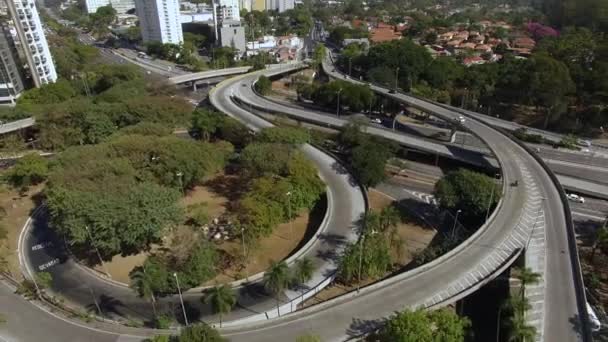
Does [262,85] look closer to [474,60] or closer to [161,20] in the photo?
[474,60]

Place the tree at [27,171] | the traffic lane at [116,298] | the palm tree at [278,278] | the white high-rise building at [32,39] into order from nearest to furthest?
the palm tree at [278,278] → the traffic lane at [116,298] → the tree at [27,171] → the white high-rise building at [32,39]

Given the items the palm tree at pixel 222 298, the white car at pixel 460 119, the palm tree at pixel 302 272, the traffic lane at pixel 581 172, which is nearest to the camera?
the palm tree at pixel 222 298

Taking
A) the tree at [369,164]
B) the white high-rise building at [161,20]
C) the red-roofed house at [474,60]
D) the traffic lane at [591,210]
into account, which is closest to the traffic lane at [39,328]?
the tree at [369,164]

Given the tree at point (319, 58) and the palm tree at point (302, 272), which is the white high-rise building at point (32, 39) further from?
the palm tree at point (302, 272)

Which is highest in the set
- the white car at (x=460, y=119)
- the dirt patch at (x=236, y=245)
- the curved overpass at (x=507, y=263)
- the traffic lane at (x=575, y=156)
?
the white car at (x=460, y=119)

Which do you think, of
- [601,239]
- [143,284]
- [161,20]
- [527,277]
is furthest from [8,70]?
[601,239]

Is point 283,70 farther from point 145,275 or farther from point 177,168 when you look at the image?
point 145,275
